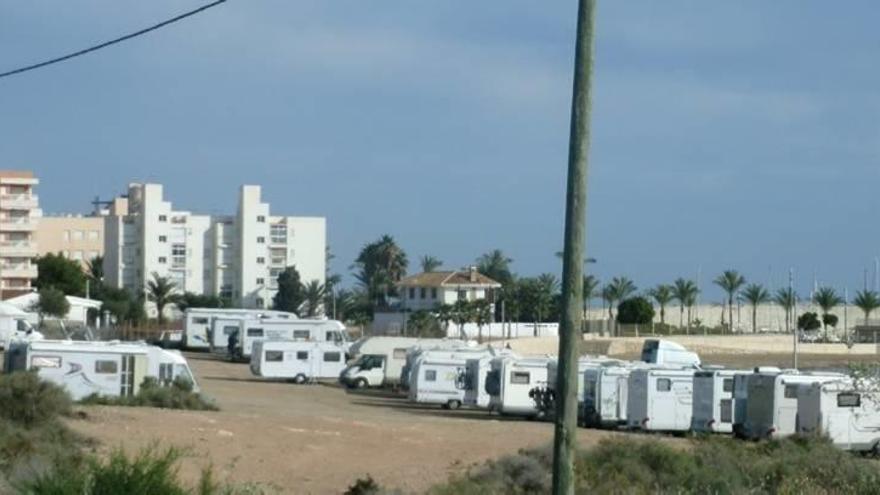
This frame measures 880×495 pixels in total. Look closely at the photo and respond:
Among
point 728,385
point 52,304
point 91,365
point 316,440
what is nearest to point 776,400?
point 728,385

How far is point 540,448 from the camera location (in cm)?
3112

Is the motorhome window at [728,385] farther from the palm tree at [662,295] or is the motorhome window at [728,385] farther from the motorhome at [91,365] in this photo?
the palm tree at [662,295]

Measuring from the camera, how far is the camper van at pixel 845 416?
41.1 metres

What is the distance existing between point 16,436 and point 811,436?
17719 mm

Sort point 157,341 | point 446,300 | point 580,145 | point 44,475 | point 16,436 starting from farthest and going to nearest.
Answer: point 446,300 < point 157,341 < point 16,436 < point 44,475 < point 580,145

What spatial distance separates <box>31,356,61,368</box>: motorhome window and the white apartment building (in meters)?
94.1

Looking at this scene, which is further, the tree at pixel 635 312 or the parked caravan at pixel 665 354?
the tree at pixel 635 312

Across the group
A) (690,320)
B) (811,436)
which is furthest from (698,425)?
(690,320)

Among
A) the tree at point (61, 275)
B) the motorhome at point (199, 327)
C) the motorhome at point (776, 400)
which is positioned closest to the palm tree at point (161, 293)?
the tree at point (61, 275)

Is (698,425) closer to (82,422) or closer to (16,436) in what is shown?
(82,422)

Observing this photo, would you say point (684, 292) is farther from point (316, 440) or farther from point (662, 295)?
point (316, 440)

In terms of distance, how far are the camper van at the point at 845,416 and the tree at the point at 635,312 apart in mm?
84098

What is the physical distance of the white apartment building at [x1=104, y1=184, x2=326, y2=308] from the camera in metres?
146

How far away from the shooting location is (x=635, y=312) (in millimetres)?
126312
